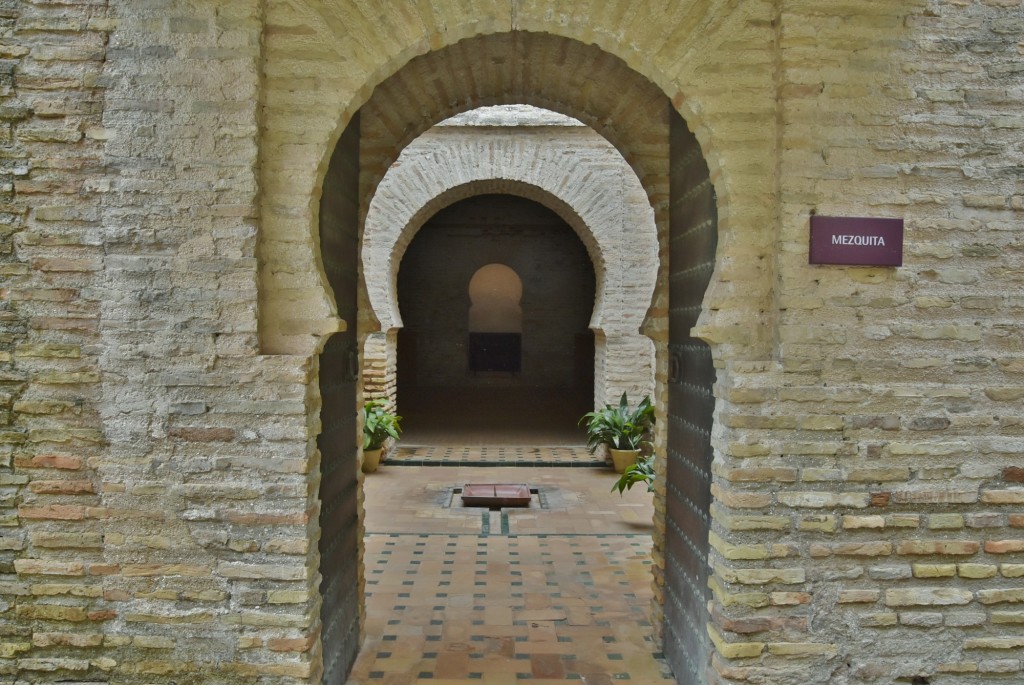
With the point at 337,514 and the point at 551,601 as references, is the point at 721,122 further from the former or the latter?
the point at 551,601

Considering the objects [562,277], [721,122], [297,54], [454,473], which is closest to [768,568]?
[721,122]

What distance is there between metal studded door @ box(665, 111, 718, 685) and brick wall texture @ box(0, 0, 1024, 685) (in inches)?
13.7

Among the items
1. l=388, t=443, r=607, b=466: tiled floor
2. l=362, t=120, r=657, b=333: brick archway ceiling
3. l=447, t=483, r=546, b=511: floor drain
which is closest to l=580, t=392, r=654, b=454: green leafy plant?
l=388, t=443, r=607, b=466: tiled floor

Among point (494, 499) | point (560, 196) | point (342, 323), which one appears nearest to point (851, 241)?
point (342, 323)

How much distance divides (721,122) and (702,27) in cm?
42

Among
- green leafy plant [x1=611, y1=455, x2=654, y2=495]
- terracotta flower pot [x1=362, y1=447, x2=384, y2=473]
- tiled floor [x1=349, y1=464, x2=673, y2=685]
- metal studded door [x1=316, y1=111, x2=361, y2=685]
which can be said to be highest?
metal studded door [x1=316, y1=111, x2=361, y2=685]

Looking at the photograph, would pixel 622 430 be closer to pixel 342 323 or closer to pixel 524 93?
pixel 524 93

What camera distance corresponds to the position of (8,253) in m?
3.13

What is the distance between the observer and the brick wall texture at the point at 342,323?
3119 mm

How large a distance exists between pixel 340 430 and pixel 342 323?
3.34 feet

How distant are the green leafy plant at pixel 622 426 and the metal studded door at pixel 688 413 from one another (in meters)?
4.73

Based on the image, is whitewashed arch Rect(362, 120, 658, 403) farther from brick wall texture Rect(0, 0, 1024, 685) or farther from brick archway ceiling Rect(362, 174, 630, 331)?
brick wall texture Rect(0, 0, 1024, 685)

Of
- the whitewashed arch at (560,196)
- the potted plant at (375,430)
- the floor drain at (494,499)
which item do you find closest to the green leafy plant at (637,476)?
the floor drain at (494,499)

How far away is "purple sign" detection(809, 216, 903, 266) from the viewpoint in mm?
3150
